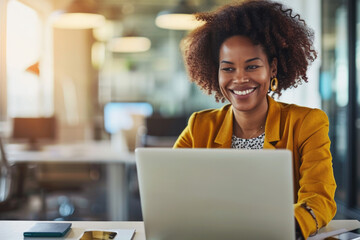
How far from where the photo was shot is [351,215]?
13.8ft

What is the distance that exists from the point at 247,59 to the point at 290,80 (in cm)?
25

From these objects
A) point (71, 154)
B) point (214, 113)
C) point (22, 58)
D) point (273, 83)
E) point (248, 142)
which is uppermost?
point (22, 58)

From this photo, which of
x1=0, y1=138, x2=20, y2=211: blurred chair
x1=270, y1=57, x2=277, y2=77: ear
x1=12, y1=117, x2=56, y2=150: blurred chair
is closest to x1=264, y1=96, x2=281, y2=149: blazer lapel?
x1=270, y1=57, x2=277, y2=77: ear

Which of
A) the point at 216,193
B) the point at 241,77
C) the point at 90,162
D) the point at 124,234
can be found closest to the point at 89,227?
the point at 124,234

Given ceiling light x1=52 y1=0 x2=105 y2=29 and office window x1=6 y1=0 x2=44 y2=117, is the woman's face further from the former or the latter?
office window x1=6 y1=0 x2=44 y2=117

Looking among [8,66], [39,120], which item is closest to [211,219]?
[39,120]

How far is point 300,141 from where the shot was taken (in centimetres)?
148

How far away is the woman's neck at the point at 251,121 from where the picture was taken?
5.29 ft

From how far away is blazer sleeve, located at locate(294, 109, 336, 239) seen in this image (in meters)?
1.22

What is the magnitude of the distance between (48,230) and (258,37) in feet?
3.22

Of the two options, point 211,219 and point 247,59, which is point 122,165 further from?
point 211,219

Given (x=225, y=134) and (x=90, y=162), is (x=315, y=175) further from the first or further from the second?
(x=90, y=162)

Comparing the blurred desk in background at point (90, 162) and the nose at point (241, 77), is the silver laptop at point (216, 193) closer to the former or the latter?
the nose at point (241, 77)

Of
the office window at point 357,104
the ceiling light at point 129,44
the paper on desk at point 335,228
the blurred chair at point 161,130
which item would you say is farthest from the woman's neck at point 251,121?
the ceiling light at point 129,44
